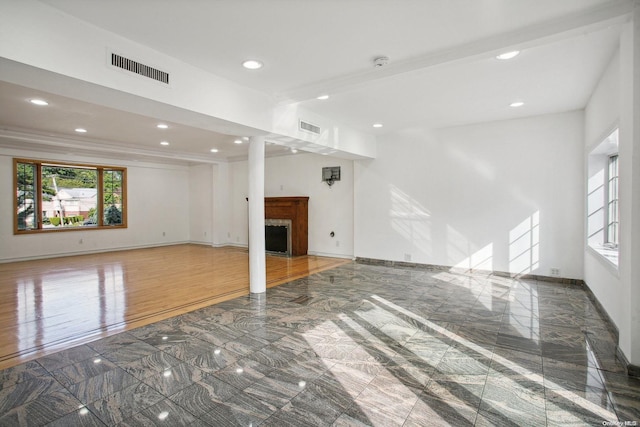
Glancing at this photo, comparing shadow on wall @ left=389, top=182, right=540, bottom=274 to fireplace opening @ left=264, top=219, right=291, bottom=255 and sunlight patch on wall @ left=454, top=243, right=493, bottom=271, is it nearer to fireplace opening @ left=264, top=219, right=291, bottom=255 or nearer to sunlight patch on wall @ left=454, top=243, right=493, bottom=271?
sunlight patch on wall @ left=454, top=243, right=493, bottom=271

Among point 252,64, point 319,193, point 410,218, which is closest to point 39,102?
point 252,64

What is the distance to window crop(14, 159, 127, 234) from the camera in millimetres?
7582

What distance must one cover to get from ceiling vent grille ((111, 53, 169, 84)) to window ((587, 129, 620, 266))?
17.0 feet

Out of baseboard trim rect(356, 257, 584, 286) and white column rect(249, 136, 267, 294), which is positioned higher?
white column rect(249, 136, 267, 294)

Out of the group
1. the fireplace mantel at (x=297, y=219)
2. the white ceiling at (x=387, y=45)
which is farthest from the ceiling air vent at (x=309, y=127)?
the fireplace mantel at (x=297, y=219)

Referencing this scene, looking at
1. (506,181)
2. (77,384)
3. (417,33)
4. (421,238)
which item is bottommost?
(77,384)

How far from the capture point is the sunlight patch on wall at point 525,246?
5.38 meters

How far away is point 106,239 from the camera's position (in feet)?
29.1

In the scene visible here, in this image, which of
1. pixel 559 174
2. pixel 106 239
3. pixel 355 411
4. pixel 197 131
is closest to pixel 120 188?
pixel 106 239

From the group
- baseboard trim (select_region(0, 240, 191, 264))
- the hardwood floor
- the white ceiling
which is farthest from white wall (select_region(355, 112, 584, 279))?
baseboard trim (select_region(0, 240, 191, 264))

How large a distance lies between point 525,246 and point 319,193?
4484mm

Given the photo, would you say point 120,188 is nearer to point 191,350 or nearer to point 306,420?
point 191,350

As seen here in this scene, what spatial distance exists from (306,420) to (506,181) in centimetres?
529

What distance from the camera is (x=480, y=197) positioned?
19.2 feet
